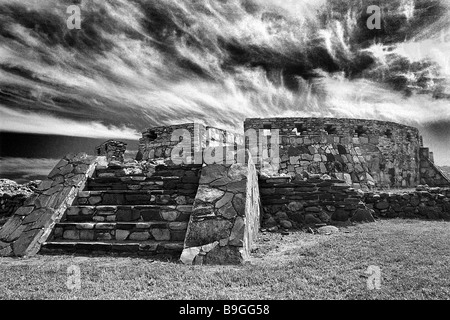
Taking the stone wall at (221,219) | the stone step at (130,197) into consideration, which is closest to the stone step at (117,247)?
the stone wall at (221,219)

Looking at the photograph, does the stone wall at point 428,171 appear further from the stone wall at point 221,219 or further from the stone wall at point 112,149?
the stone wall at point 112,149

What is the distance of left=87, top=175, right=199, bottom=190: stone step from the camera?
6.68 meters

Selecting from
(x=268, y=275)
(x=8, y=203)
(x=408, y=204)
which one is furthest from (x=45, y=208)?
(x=408, y=204)

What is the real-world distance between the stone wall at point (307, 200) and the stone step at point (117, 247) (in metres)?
3.07

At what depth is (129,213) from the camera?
19.0 feet

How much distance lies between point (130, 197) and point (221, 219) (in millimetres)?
2506

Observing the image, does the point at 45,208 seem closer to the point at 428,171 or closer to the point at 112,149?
the point at 112,149

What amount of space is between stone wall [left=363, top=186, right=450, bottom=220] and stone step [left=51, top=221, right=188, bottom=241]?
20.1 ft

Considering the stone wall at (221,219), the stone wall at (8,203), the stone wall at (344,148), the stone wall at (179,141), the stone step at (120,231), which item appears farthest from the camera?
the stone wall at (344,148)

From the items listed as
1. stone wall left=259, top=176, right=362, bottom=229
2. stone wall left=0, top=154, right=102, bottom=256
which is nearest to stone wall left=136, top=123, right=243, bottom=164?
stone wall left=259, top=176, right=362, bottom=229

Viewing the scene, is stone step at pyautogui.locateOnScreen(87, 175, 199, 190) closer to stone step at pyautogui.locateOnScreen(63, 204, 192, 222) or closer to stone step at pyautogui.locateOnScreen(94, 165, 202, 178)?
stone step at pyautogui.locateOnScreen(94, 165, 202, 178)

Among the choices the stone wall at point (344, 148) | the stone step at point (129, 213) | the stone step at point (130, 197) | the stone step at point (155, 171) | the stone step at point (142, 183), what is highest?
the stone wall at point (344, 148)

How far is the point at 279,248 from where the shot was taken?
5371mm

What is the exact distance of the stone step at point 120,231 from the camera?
5375 mm
